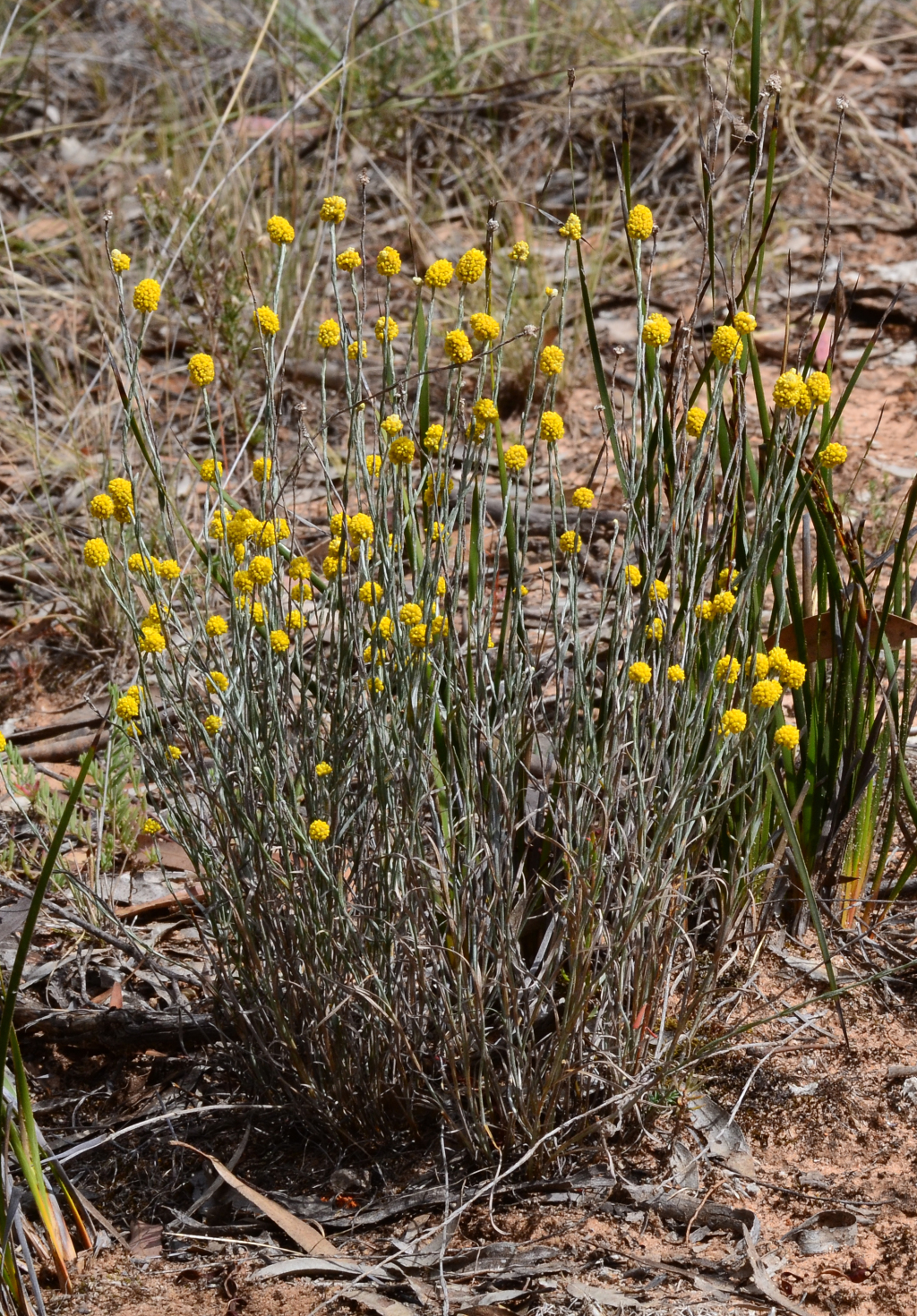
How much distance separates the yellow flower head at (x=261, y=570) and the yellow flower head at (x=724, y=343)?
67cm

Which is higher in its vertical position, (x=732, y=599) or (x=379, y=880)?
(x=732, y=599)

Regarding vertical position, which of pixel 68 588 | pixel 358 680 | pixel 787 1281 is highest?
pixel 358 680

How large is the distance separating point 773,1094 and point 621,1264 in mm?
428

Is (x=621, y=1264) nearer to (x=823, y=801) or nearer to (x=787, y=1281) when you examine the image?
(x=787, y=1281)

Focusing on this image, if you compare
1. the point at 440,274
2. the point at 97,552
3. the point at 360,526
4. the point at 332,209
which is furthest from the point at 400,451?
the point at 97,552

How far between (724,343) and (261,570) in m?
0.69

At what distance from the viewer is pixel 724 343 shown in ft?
5.37

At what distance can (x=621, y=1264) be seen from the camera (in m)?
1.74

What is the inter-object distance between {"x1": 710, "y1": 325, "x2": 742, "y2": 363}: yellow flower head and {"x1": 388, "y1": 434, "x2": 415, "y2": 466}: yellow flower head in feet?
1.41

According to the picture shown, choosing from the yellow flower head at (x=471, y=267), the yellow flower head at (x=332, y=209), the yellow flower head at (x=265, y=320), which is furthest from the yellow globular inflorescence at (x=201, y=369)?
the yellow flower head at (x=471, y=267)

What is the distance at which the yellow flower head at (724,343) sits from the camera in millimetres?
1628

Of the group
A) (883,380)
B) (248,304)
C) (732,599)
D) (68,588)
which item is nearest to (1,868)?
(68,588)

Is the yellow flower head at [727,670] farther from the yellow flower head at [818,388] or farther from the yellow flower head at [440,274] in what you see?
the yellow flower head at [440,274]

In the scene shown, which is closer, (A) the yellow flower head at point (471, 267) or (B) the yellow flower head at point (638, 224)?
(A) the yellow flower head at point (471, 267)
